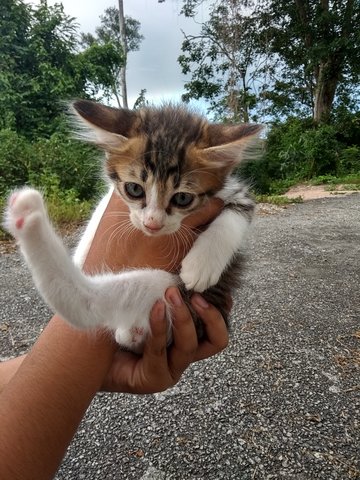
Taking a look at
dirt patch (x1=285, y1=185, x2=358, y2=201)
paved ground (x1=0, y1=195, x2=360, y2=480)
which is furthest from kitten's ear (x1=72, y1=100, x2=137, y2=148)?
dirt patch (x1=285, y1=185, x2=358, y2=201)

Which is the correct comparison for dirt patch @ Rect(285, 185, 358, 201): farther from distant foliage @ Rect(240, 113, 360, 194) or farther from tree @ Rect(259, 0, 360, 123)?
tree @ Rect(259, 0, 360, 123)

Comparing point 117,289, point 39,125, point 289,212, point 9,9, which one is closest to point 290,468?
point 117,289

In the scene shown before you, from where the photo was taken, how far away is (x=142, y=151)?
146 cm

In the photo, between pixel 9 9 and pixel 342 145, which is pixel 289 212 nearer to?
pixel 342 145

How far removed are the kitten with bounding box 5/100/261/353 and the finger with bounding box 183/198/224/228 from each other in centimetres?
3

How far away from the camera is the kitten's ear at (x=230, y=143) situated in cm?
137

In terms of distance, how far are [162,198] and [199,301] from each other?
410 mm

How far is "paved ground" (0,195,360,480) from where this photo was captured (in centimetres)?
170

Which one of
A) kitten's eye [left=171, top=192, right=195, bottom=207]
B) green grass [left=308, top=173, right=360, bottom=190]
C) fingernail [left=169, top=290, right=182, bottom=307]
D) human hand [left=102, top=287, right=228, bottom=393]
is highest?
kitten's eye [left=171, top=192, right=195, bottom=207]

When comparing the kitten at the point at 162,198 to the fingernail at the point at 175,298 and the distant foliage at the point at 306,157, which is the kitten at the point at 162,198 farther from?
the distant foliage at the point at 306,157

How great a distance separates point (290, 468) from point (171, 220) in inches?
47.4

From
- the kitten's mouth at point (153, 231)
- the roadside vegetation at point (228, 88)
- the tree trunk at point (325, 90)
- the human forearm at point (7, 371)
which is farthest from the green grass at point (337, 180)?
the human forearm at point (7, 371)

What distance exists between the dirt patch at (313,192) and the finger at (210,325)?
291 inches

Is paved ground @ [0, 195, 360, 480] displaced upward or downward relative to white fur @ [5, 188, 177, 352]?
downward
